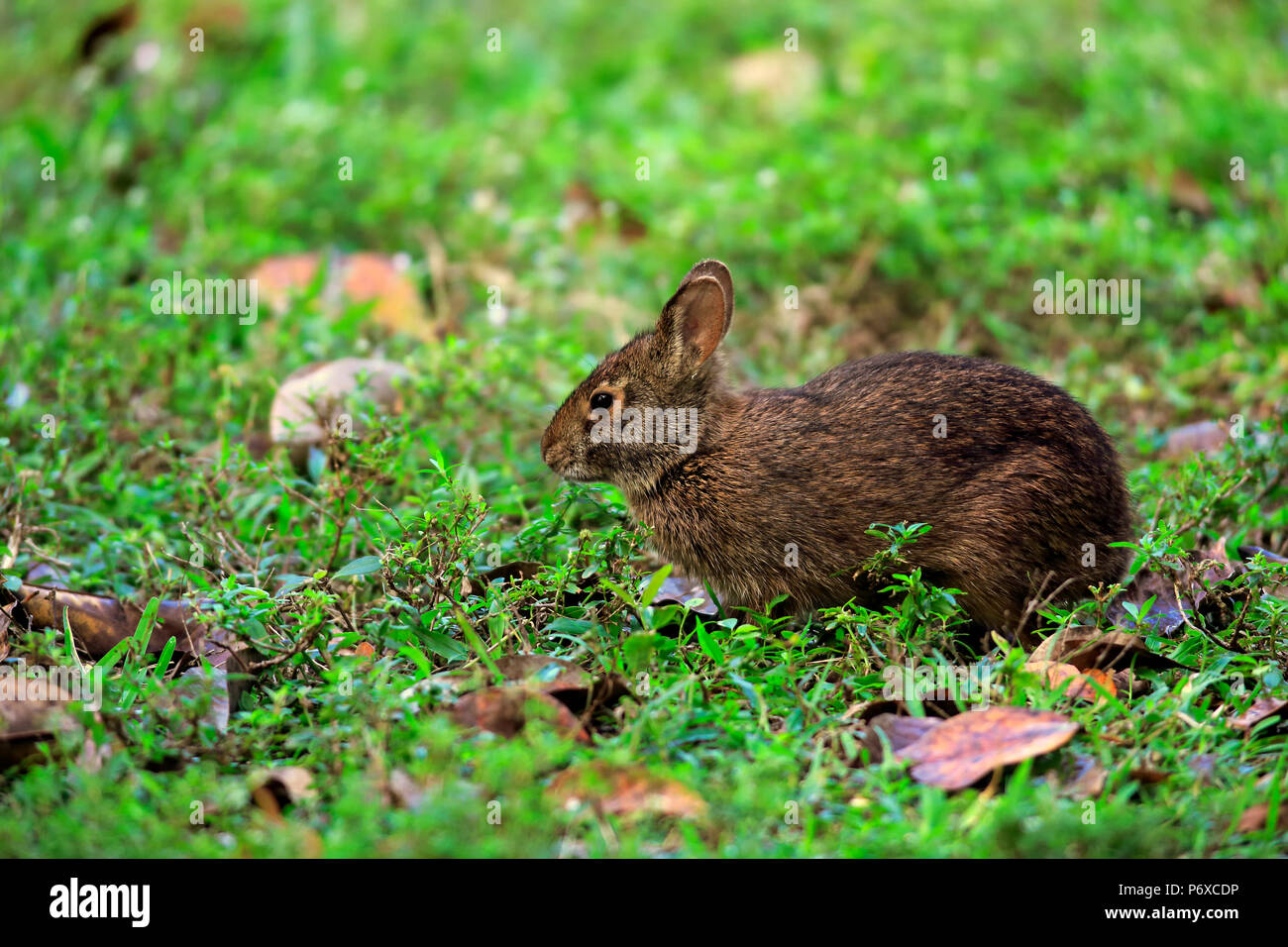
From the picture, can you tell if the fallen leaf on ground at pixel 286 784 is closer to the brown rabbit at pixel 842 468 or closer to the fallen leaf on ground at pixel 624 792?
the fallen leaf on ground at pixel 624 792

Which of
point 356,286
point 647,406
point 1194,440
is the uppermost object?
point 356,286

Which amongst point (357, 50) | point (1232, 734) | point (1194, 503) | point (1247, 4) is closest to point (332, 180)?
point (357, 50)

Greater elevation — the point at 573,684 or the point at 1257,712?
the point at 573,684

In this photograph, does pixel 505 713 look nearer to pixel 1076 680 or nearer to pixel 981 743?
pixel 981 743

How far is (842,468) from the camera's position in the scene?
5047mm

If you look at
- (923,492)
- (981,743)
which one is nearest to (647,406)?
(923,492)

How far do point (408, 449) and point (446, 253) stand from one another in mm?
2544

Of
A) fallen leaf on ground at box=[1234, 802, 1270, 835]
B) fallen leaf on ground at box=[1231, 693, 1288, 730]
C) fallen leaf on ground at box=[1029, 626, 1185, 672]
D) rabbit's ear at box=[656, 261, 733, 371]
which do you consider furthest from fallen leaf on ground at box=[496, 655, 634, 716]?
fallen leaf on ground at box=[1231, 693, 1288, 730]

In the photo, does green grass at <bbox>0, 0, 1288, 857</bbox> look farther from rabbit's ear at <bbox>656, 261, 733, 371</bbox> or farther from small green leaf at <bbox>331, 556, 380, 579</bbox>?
rabbit's ear at <bbox>656, 261, 733, 371</bbox>

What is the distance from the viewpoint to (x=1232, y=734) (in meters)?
4.12

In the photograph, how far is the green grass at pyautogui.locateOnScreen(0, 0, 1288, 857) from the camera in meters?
3.67

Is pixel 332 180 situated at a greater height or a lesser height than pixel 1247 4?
lesser

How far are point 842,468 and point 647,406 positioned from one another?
0.84m
